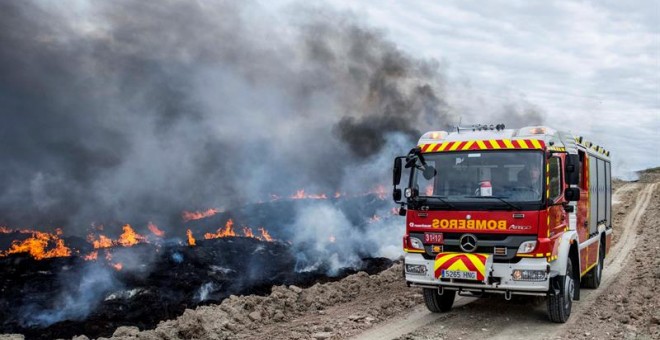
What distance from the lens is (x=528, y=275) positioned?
7035 mm

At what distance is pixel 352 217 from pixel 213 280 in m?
11.4

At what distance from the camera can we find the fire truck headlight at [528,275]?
23.0 ft

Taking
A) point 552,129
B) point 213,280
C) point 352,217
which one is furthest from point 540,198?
point 352,217

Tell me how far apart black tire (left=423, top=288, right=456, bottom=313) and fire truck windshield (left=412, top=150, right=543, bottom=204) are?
5.90 ft

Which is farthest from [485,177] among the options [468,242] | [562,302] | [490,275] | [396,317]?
[396,317]

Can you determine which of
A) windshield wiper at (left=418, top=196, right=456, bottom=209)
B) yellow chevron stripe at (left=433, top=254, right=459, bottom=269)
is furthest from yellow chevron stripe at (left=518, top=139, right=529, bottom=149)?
yellow chevron stripe at (left=433, top=254, right=459, bottom=269)

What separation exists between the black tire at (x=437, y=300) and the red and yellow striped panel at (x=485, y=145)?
2396mm

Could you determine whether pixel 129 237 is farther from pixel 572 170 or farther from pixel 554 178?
pixel 572 170

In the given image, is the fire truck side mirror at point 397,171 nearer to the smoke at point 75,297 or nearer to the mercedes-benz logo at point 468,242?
the mercedes-benz logo at point 468,242

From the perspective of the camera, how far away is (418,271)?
767cm

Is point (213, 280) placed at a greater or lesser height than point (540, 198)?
lesser

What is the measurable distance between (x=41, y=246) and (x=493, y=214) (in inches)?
799

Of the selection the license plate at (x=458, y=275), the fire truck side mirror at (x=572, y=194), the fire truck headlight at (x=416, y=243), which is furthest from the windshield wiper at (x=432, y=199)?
the fire truck side mirror at (x=572, y=194)

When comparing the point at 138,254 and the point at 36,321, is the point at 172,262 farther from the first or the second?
the point at 36,321
